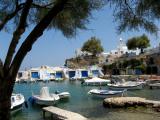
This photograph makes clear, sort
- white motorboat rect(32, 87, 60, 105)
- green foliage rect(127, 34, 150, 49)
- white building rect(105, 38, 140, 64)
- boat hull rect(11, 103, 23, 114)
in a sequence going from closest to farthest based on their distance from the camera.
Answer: boat hull rect(11, 103, 23, 114) → white motorboat rect(32, 87, 60, 105) → green foliage rect(127, 34, 150, 49) → white building rect(105, 38, 140, 64)

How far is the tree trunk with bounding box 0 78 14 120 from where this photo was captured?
6108 millimetres

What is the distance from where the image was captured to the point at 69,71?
118 meters

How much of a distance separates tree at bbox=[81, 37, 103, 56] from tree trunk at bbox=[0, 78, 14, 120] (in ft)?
392

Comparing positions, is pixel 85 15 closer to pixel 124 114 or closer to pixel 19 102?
pixel 124 114

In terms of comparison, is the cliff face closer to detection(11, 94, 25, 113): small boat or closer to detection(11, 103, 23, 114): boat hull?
A: detection(11, 94, 25, 113): small boat

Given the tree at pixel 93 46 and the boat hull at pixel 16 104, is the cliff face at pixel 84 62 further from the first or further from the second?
the boat hull at pixel 16 104

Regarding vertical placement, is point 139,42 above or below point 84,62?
above

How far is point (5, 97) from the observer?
243 inches

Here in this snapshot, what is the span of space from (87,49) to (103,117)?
107 meters

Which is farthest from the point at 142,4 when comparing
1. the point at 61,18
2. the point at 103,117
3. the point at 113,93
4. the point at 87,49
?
the point at 87,49

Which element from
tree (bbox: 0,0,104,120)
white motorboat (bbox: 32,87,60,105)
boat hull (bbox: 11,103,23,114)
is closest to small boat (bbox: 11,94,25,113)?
boat hull (bbox: 11,103,23,114)

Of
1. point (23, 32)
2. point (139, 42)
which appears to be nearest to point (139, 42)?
point (139, 42)

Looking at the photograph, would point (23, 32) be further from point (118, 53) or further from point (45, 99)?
point (118, 53)

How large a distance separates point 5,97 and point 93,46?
397ft
